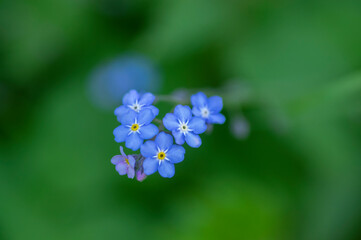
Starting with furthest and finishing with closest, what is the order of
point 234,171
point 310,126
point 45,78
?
point 45,78 < point 234,171 < point 310,126

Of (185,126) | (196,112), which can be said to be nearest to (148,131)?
(185,126)

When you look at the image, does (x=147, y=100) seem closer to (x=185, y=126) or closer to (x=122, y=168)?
(x=185, y=126)

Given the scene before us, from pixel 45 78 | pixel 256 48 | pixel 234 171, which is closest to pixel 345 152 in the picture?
pixel 234 171

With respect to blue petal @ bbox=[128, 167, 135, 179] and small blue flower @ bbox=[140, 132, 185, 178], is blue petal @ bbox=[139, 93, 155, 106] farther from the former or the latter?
blue petal @ bbox=[128, 167, 135, 179]

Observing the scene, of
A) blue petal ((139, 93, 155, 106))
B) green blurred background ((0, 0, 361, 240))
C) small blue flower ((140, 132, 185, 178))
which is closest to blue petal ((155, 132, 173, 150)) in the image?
small blue flower ((140, 132, 185, 178))

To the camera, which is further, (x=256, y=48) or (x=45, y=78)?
(x=45, y=78)

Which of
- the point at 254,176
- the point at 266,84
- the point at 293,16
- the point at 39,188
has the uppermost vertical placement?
the point at 293,16

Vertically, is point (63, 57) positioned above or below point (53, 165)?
above

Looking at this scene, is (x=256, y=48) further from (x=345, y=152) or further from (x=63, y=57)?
(x=63, y=57)
